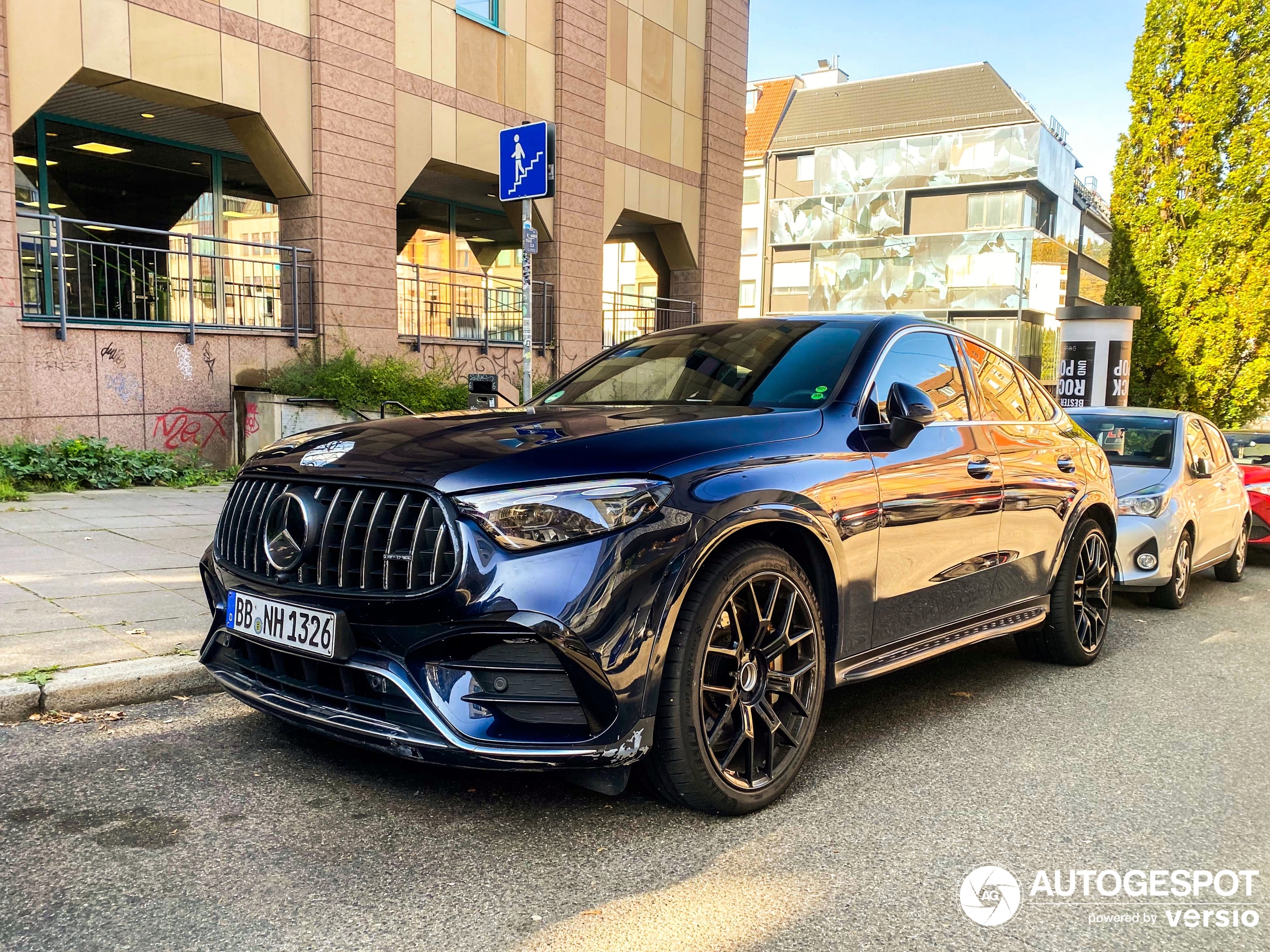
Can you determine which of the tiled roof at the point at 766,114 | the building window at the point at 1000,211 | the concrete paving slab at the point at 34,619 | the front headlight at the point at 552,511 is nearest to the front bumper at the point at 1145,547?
the front headlight at the point at 552,511

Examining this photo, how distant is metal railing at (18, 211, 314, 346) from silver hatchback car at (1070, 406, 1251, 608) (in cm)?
930

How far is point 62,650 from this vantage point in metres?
4.50

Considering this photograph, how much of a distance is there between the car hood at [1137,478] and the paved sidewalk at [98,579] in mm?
6151

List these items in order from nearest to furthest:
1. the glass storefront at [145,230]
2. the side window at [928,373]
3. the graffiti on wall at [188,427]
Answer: the side window at [928,373] < the glass storefront at [145,230] < the graffiti on wall at [188,427]

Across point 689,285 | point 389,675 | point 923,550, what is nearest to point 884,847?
point 923,550

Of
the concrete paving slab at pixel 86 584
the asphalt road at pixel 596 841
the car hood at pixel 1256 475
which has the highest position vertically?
the car hood at pixel 1256 475

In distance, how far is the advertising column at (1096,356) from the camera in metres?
17.7

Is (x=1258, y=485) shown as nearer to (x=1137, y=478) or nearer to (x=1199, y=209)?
(x=1137, y=478)

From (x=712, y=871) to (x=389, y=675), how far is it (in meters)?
1.07

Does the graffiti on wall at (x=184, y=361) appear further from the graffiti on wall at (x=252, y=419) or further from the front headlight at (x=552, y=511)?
the front headlight at (x=552, y=511)

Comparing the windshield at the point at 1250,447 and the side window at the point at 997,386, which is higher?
the side window at the point at 997,386

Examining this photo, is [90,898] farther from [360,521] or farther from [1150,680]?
[1150,680]

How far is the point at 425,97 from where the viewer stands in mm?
14719

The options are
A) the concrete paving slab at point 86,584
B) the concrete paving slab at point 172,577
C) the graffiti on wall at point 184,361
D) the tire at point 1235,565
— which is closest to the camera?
the concrete paving slab at point 86,584
